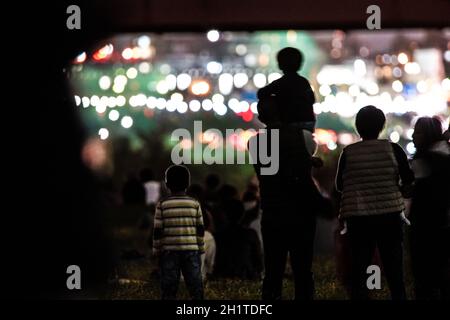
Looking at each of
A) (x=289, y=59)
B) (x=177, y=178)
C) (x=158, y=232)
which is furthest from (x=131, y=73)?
(x=289, y=59)

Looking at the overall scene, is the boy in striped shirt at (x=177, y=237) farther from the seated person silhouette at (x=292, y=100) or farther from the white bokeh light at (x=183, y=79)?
the white bokeh light at (x=183, y=79)

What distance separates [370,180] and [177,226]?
1752 millimetres

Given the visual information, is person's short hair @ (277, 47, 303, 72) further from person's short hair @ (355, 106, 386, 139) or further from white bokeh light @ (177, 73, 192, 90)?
white bokeh light @ (177, 73, 192, 90)

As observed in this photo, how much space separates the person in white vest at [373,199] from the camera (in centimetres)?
757

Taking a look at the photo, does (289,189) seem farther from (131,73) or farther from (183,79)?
(131,73)

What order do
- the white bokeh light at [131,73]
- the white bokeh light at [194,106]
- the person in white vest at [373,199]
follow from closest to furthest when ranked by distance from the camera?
1. the person in white vest at [373,199]
2. the white bokeh light at [194,106]
3. the white bokeh light at [131,73]

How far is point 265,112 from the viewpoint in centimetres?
774

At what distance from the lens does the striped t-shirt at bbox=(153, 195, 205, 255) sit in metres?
8.28

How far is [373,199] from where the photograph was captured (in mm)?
7578

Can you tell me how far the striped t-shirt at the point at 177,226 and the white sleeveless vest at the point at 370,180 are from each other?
1358mm

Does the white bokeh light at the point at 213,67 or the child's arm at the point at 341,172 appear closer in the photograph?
A: the child's arm at the point at 341,172

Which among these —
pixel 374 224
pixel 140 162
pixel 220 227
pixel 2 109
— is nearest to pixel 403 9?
pixel 220 227

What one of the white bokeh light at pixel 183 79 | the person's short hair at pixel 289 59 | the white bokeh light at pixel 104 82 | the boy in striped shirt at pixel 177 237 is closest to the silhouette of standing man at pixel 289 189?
the person's short hair at pixel 289 59
